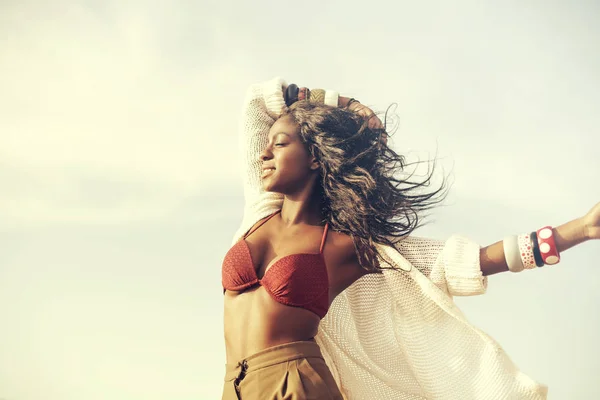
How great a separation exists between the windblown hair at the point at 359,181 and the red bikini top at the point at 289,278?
205 millimetres

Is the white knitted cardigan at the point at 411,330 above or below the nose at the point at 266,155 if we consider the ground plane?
below

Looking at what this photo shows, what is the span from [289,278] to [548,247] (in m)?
0.99

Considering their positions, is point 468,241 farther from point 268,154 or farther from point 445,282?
point 268,154

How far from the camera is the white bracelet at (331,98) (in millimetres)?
3357

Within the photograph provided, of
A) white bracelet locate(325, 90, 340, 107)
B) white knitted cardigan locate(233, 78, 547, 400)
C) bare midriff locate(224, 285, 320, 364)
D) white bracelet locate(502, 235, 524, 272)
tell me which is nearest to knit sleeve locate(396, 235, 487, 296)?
white knitted cardigan locate(233, 78, 547, 400)

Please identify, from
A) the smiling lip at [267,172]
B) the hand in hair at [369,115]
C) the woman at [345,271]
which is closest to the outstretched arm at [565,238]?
the woman at [345,271]

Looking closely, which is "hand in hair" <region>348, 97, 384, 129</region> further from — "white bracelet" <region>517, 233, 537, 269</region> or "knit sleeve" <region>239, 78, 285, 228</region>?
"white bracelet" <region>517, 233, 537, 269</region>

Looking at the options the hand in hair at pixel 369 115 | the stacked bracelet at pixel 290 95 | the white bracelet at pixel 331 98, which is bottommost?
the hand in hair at pixel 369 115

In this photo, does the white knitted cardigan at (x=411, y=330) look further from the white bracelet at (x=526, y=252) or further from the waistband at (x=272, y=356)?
the waistband at (x=272, y=356)

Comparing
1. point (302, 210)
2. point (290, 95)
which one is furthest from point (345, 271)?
point (290, 95)

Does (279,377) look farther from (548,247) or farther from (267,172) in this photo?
(548,247)

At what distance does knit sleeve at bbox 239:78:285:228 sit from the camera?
3.41 m

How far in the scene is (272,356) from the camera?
2715 millimetres

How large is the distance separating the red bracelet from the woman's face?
100 cm
